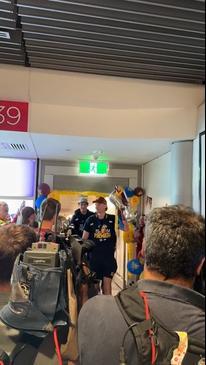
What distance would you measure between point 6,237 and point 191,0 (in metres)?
2.00

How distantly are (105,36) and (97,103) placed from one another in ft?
2.94

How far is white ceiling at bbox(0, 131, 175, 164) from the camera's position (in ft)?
13.4

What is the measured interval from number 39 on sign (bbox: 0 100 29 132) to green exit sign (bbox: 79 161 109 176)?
2185 mm

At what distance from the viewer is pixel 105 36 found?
9.91 ft

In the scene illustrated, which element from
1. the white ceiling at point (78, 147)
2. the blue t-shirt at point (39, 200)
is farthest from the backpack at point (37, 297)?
the blue t-shirt at point (39, 200)

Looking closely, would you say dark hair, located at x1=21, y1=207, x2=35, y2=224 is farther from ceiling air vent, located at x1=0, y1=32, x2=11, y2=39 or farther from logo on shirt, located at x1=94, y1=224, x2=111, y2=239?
ceiling air vent, located at x1=0, y1=32, x2=11, y2=39

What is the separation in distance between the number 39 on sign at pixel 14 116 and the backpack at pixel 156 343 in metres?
3.13

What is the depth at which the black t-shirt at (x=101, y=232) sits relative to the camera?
443cm

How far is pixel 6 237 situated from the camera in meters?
1.55

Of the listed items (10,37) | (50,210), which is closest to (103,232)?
(50,210)

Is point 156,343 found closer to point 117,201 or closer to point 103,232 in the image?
point 103,232

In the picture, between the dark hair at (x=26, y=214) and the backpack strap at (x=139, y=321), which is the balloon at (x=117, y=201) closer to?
the dark hair at (x=26, y=214)

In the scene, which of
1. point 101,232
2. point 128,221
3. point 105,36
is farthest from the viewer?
point 128,221

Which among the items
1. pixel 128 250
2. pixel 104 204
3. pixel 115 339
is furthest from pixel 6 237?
pixel 128 250
